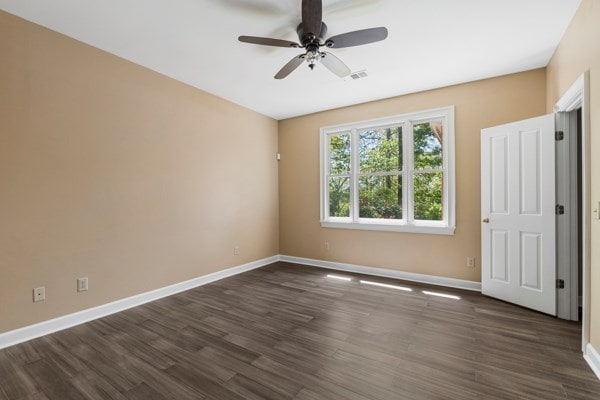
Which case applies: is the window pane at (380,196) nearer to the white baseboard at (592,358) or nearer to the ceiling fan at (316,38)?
the ceiling fan at (316,38)

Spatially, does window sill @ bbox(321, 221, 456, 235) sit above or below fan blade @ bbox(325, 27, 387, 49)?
below

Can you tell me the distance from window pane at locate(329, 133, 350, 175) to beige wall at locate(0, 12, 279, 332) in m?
1.85

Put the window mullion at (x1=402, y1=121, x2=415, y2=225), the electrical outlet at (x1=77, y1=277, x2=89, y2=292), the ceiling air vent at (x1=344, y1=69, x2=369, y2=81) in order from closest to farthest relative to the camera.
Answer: the electrical outlet at (x1=77, y1=277, x2=89, y2=292), the ceiling air vent at (x1=344, y1=69, x2=369, y2=81), the window mullion at (x1=402, y1=121, x2=415, y2=225)

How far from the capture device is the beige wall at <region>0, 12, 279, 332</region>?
2350 mm

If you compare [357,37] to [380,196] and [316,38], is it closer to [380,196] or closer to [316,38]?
[316,38]

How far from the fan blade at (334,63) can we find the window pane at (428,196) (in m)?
2.15

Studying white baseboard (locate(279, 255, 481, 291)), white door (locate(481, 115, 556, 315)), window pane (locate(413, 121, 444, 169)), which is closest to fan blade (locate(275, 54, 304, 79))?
window pane (locate(413, 121, 444, 169))

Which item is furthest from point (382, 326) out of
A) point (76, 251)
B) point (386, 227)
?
point (76, 251)

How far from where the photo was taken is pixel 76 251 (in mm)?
2693

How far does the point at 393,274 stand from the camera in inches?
165

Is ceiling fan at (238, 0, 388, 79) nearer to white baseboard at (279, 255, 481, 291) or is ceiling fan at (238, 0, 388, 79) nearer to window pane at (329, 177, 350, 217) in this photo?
window pane at (329, 177, 350, 217)

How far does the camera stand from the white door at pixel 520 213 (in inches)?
111

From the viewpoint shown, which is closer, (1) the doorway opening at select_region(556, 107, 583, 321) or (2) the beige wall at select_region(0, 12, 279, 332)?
(2) the beige wall at select_region(0, 12, 279, 332)

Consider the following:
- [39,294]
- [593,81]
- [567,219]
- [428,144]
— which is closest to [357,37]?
[593,81]
